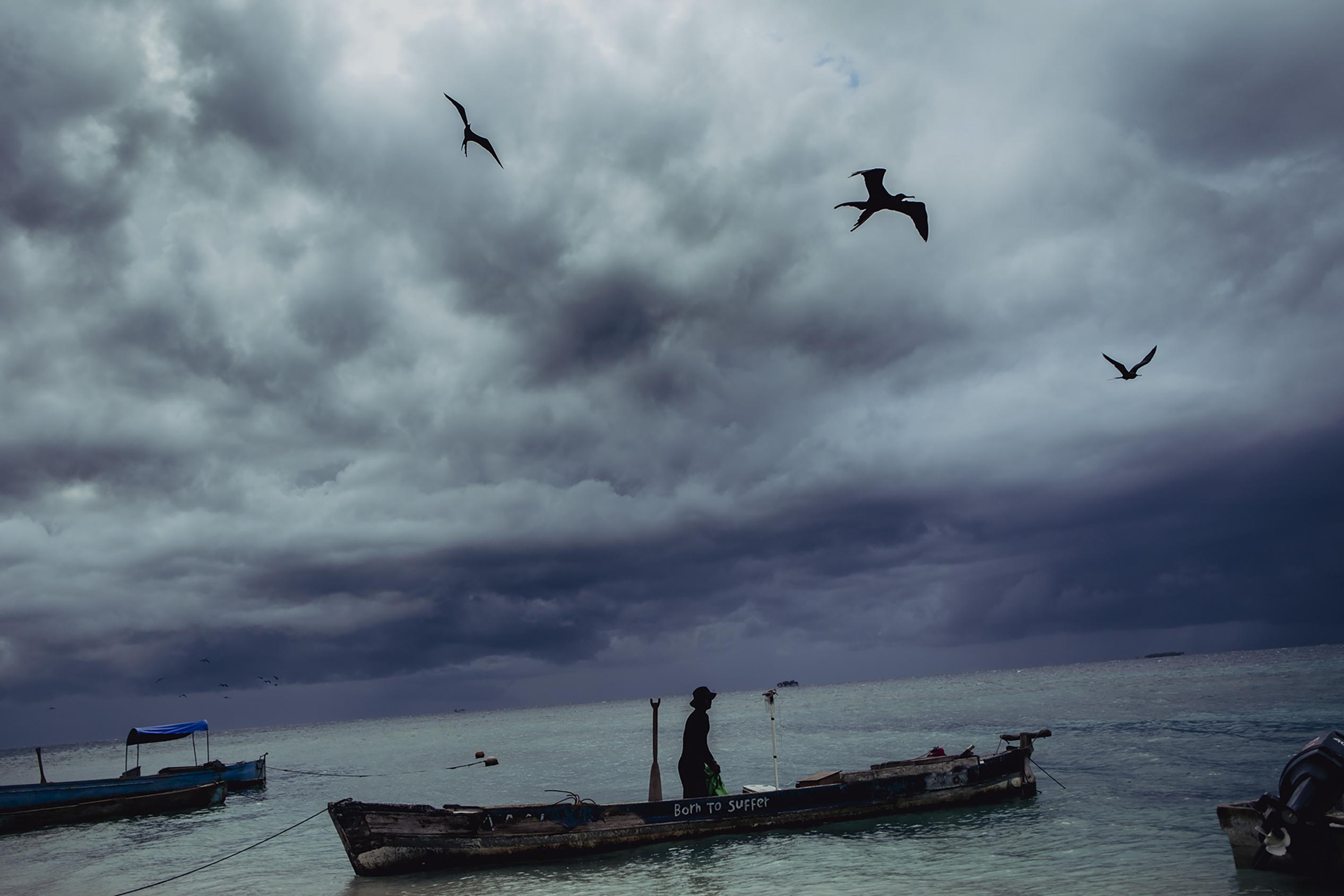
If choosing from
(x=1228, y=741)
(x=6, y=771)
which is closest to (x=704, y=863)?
(x=1228, y=741)

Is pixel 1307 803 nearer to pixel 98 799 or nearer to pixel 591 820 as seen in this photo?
pixel 591 820

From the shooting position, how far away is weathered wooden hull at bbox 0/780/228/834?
30.3m

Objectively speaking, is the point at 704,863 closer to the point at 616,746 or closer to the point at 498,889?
the point at 498,889

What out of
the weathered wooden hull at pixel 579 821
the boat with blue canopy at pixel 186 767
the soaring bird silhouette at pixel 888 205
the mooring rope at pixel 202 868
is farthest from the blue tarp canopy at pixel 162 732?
the soaring bird silhouette at pixel 888 205

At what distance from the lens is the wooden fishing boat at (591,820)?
53.0ft

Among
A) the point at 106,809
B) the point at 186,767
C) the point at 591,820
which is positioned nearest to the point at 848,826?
the point at 591,820

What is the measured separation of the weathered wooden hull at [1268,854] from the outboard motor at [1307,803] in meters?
0.03

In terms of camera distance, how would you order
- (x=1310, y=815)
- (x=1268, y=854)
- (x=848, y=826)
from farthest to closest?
1. (x=848, y=826)
2. (x=1268, y=854)
3. (x=1310, y=815)

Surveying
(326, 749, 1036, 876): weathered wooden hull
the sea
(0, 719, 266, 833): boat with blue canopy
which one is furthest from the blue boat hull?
(326, 749, 1036, 876): weathered wooden hull

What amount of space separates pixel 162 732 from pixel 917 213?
118 ft

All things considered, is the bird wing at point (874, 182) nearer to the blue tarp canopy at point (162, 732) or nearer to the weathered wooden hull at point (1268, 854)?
the weathered wooden hull at point (1268, 854)

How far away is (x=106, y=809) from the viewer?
30.9 metres

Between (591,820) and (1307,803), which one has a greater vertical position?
(1307,803)

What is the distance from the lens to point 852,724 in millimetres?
63844
